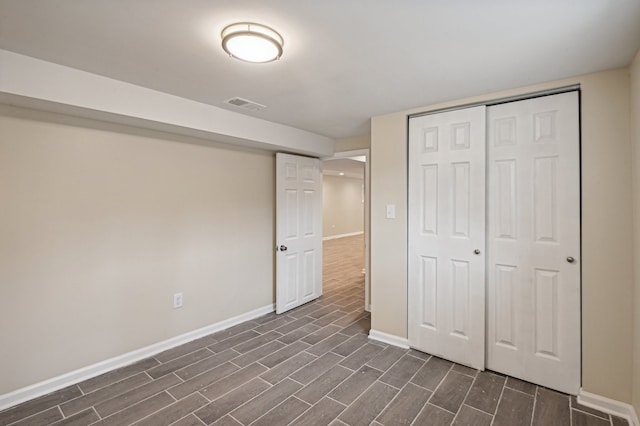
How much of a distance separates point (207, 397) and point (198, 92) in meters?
2.37

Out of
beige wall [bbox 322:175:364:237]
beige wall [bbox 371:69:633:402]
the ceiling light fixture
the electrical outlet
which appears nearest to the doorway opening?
beige wall [bbox 322:175:364:237]

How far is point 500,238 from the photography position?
8.30 ft

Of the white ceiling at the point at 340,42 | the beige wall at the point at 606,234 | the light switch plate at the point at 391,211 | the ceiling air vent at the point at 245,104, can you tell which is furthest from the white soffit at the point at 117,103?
the beige wall at the point at 606,234

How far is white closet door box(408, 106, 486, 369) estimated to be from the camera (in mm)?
2607

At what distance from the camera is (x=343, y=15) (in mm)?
1464

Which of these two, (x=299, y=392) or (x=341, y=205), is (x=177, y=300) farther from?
(x=341, y=205)

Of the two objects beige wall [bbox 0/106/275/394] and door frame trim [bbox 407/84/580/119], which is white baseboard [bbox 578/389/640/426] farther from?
beige wall [bbox 0/106/275/394]

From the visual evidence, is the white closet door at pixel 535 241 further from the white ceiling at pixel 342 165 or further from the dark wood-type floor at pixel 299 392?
the white ceiling at pixel 342 165

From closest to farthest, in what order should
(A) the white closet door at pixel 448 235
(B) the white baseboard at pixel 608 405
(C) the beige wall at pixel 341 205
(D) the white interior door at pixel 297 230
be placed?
(B) the white baseboard at pixel 608 405, (A) the white closet door at pixel 448 235, (D) the white interior door at pixel 297 230, (C) the beige wall at pixel 341 205

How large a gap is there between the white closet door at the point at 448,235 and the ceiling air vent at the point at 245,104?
1.48 meters

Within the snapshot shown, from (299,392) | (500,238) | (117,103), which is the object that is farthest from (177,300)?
(500,238)

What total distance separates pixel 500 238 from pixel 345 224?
30.2 ft

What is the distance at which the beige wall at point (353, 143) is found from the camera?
4.05m

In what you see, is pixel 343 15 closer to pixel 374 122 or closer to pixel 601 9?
pixel 601 9
